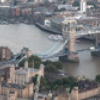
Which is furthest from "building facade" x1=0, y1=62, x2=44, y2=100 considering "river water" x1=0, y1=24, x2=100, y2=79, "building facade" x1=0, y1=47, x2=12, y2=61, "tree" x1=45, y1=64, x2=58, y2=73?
"building facade" x1=0, y1=47, x2=12, y2=61

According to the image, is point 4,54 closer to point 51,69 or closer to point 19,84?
point 51,69

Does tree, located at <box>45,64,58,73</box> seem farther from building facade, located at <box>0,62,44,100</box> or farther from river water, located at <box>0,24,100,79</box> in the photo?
building facade, located at <box>0,62,44,100</box>

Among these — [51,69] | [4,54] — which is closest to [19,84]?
[51,69]

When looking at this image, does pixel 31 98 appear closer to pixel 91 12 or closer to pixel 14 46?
pixel 14 46

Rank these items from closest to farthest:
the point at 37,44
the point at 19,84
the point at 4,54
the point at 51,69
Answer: the point at 19,84 < the point at 51,69 < the point at 4,54 < the point at 37,44

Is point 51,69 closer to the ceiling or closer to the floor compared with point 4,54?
closer to the ceiling

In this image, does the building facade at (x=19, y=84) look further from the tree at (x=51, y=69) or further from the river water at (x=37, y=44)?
the river water at (x=37, y=44)

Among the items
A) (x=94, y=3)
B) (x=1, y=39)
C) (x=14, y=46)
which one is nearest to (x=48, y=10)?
(x=94, y=3)

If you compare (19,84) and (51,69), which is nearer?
(19,84)
